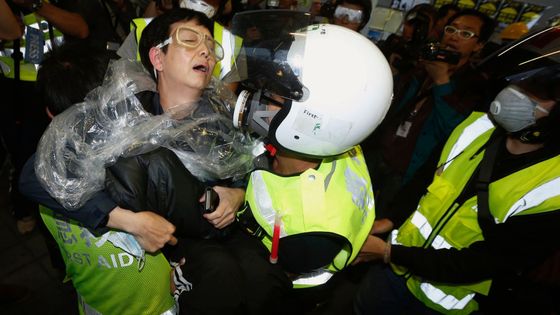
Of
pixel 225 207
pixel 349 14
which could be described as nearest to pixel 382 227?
pixel 225 207

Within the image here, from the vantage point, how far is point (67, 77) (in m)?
1.37

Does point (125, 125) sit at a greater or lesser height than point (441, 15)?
lesser

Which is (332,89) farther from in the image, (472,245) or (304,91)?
(472,245)

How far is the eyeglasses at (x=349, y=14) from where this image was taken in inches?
125

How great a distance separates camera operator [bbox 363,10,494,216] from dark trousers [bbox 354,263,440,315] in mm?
829

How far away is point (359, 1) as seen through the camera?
3.21 meters

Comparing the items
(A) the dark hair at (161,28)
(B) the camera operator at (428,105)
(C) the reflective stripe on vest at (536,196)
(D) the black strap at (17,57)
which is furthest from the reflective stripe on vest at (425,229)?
(D) the black strap at (17,57)

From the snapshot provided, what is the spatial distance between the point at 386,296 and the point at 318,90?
1.73 metres

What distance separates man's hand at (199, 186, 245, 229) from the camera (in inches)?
50.4

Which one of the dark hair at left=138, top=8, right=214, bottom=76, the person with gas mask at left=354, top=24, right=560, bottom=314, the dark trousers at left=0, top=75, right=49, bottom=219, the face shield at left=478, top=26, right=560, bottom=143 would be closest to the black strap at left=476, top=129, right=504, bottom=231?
the person with gas mask at left=354, top=24, right=560, bottom=314

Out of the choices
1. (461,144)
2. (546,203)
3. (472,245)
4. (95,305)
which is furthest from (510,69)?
(95,305)

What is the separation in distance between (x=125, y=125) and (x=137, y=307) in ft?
2.95

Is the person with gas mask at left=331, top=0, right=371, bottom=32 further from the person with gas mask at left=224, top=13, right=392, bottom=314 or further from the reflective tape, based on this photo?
the reflective tape

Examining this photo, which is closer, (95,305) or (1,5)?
(95,305)
